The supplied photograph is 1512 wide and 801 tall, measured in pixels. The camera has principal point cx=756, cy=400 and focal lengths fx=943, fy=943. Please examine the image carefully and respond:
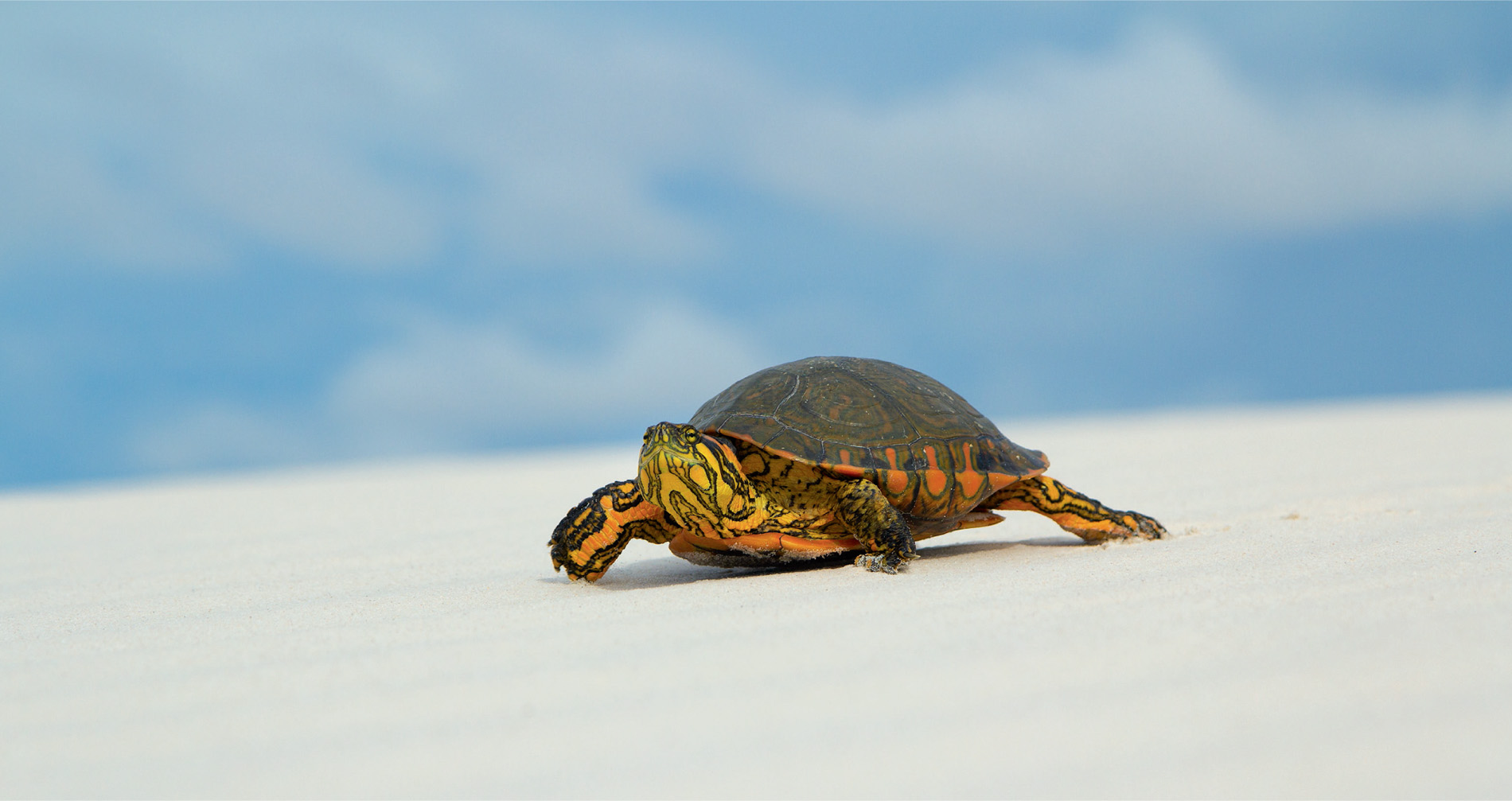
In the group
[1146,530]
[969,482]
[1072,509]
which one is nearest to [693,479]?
[969,482]

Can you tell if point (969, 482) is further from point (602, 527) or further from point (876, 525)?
point (602, 527)

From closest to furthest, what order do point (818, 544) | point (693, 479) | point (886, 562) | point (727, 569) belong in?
point (693, 479), point (886, 562), point (818, 544), point (727, 569)

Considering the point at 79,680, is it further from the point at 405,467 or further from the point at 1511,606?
the point at 405,467

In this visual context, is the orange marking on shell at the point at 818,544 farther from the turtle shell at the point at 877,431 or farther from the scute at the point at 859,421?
the scute at the point at 859,421

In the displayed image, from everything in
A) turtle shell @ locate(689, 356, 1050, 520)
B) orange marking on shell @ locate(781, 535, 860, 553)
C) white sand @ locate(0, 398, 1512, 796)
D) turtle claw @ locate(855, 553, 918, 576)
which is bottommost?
white sand @ locate(0, 398, 1512, 796)

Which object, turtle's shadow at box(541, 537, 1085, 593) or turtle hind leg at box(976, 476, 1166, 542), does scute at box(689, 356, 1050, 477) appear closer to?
turtle hind leg at box(976, 476, 1166, 542)

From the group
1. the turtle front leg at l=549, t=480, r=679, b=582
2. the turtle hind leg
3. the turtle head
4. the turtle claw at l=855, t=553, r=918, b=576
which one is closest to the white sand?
the turtle claw at l=855, t=553, r=918, b=576

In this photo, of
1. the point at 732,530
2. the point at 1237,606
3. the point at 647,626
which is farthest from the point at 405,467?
the point at 1237,606
